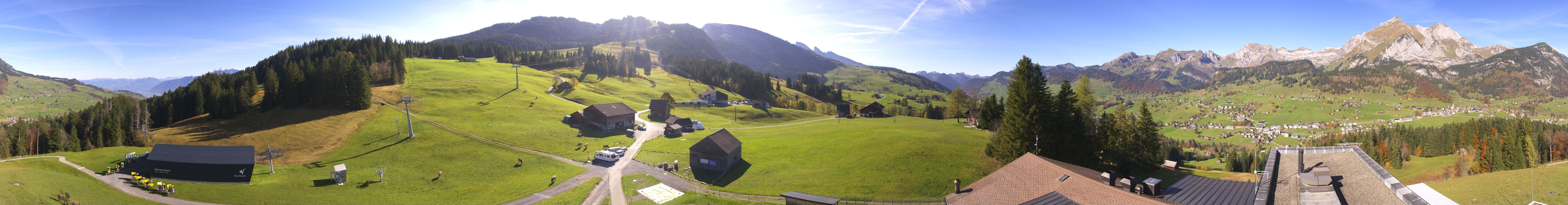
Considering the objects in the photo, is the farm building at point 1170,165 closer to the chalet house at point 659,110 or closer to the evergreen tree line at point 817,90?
the chalet house at point 659,110

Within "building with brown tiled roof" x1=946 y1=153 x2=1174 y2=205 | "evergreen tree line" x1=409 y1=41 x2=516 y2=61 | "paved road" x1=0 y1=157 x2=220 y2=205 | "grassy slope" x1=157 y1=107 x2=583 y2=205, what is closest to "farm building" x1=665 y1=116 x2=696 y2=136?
"grassy slope" x1=157 y1=107 x2=583 y2=205

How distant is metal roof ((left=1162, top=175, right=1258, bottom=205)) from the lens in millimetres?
20453

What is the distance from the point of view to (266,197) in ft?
109

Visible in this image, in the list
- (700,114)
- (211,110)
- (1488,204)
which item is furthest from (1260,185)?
(211,110)

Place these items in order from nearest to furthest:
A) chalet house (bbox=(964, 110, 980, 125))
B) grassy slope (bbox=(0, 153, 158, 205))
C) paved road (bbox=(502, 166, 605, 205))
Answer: grassy slope (bbox=(0, 153, 158, 205)) < paved road (bbox=(502, 166, 605, 205)) < chalet house (bbox=(964, 110, 980, 125))

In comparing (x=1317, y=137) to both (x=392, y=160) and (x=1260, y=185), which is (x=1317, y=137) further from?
(x=392, y=160)

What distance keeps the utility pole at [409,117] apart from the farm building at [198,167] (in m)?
10.6

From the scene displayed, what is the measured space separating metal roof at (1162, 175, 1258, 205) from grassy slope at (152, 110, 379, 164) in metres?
56.5

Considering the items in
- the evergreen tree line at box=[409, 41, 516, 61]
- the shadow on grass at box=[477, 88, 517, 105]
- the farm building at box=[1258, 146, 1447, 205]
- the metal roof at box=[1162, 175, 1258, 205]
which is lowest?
the metal roof at box=[1162, 175, 1258, 205]

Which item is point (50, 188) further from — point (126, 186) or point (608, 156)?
point (608, 156)

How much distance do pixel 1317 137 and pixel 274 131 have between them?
9652 inches

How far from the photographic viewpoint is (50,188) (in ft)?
102

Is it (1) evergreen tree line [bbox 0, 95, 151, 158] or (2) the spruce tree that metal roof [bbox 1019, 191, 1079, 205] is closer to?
(2) the spruce tree

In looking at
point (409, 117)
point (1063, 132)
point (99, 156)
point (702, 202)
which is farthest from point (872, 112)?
point (99, 156)
